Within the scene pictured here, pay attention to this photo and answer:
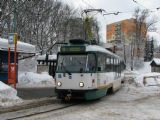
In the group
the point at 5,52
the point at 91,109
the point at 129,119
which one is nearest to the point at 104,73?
the point at 91,109

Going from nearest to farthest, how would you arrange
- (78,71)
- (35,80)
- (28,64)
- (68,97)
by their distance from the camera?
(78,71), (68,97), (35,80), (28,64)

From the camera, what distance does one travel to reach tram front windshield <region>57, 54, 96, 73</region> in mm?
19859

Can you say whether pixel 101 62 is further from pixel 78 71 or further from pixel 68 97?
pixel 68 97

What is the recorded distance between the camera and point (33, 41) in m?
64.2

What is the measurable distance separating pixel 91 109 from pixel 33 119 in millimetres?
4029

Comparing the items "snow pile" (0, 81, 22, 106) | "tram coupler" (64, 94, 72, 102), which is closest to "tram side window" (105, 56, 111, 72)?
"tram coupler" (64, 94, 72, 102)

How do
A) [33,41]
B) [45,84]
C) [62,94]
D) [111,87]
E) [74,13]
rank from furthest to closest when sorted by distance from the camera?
1. [74,13]
2. [33,41]
3. [45,84]
4. [111,87]
5. [62,94]

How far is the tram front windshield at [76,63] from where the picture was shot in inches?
782

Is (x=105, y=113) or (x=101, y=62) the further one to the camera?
(x=101, y=62)

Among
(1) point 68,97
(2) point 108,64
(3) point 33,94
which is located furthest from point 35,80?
(1) point 68,97

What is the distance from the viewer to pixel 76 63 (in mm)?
20016

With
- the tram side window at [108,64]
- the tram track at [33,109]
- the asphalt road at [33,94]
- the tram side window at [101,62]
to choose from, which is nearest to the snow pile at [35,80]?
the asphalt road at [33,94]

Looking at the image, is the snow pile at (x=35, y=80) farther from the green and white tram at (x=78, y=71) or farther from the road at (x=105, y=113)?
the road at (x=105, y=113)

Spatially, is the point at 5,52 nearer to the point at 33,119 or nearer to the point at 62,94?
the point at 62,94
